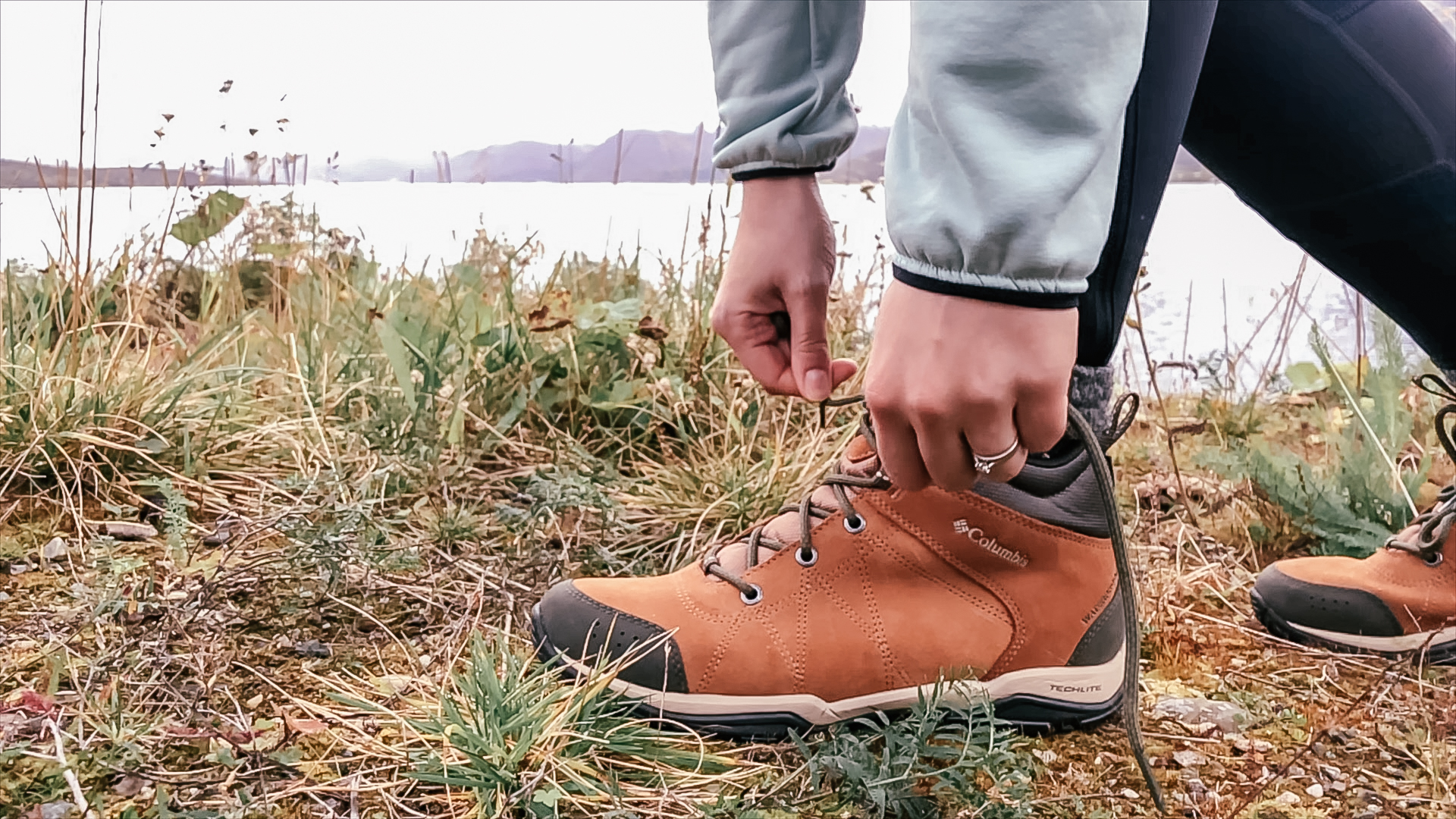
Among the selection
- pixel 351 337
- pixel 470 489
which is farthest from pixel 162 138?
pixel 470 489

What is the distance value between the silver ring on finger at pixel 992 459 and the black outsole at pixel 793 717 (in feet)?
1.16

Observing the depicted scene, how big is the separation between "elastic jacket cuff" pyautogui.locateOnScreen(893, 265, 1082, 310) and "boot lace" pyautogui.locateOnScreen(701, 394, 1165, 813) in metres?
0.23

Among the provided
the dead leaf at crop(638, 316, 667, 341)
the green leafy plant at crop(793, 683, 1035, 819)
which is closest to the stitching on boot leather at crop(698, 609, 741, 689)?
the green leafy plant at crop(793, 683, 1035, 819)

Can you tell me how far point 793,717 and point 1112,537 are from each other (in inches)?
13.7

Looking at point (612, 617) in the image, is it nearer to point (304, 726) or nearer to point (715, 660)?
point (715, 660)

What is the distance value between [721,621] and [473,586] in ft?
1.37

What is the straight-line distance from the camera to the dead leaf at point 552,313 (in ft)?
5.64

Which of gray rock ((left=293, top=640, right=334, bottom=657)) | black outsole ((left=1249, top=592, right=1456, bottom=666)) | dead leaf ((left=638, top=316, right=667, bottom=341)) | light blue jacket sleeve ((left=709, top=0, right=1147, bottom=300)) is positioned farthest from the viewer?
dead leaf ((left=638, top=316, right=667, bottom=341))

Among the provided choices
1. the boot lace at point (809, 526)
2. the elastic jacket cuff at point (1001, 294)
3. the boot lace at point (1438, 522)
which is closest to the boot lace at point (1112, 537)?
the boot lace at point (809, 526)

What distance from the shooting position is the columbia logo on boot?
3.23 ft

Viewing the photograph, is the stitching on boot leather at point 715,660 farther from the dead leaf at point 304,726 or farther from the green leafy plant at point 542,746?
the dead leaf at point 304,726

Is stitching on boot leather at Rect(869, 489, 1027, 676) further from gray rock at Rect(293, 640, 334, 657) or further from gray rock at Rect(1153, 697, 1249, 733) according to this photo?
gray rock at Rect(293, 640, 334, 657)

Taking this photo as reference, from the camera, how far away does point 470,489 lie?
1.61 meters

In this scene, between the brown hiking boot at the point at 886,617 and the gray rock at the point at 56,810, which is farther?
the brown hiking boot at the point at 886,617
